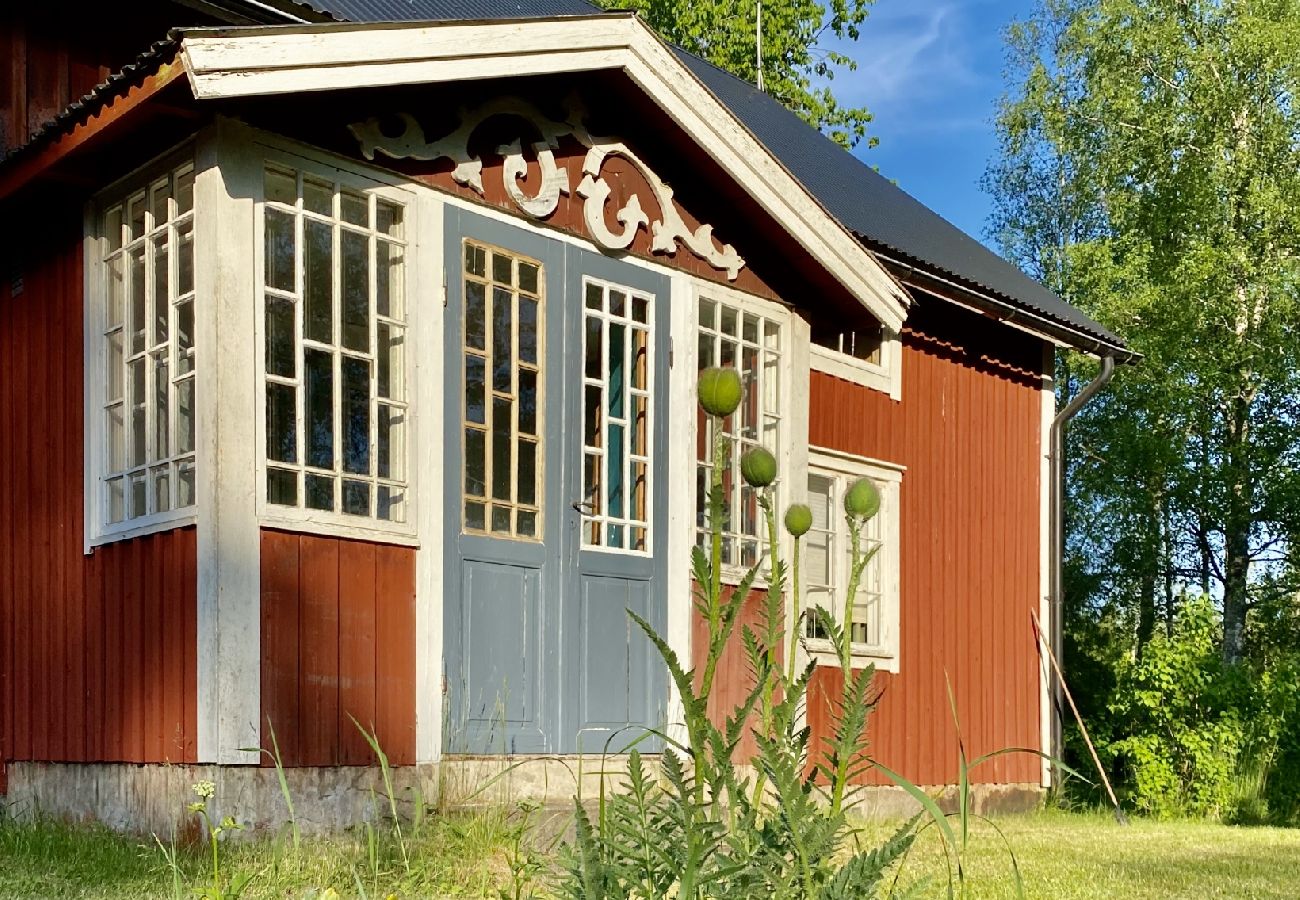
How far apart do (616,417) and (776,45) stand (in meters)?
19.4

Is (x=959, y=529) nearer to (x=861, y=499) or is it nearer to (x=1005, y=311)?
(x=1005, y=311)

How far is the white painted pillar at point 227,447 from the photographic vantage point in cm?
577

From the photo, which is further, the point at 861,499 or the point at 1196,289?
the point at 1196,289

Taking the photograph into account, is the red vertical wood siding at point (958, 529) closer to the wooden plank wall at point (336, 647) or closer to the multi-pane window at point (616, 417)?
the multi-pane window at point (616, 417)

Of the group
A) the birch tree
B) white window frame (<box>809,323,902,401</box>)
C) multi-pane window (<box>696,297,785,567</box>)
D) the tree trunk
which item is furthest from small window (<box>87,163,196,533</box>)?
the tree trunk

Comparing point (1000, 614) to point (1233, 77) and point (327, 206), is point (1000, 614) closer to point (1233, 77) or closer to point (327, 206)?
point (327, 206)

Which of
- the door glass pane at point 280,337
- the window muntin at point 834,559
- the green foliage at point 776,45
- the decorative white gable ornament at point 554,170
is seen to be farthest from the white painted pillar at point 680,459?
the green foliage at point 776,45

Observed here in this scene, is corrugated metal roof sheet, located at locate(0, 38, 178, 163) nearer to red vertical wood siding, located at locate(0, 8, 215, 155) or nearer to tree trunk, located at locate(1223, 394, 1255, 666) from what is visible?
red vertical wood siding, located at locate(0, 8, 215, 155)

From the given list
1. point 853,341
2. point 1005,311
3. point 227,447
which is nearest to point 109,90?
point 227,447

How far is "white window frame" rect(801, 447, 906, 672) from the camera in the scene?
32.6ft

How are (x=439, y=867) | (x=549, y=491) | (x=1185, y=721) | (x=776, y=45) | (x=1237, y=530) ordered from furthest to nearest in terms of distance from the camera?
(x=776, y=45), (x=1237, y=530), (x=1185, y=721), (x=549, y=491), (x=439, y=867)

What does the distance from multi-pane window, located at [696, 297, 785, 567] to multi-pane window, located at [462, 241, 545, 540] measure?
1.23m

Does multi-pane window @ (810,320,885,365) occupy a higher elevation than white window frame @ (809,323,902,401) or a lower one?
higher

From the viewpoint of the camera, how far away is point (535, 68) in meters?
6.89
